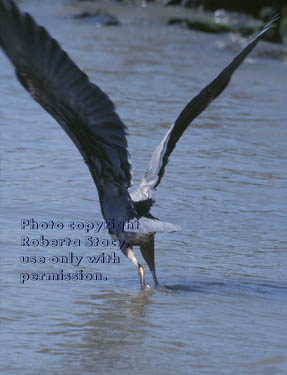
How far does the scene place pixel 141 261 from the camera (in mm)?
5410

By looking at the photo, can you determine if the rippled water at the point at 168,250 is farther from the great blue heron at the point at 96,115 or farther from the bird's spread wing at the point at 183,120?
the bird's spread wing at the point at 183,120

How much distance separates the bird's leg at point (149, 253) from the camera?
4.88 m

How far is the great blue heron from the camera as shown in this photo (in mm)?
4143

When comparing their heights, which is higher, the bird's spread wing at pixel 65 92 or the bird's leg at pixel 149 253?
the bird's spread wing at pixel 65 92

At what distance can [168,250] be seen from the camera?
5605 mm

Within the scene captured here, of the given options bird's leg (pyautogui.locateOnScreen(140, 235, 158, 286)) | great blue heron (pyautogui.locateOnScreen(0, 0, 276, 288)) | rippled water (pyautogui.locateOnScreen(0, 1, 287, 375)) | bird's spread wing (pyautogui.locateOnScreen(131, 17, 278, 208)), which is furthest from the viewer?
bird's leg (pyautogui.locateOnScreen(140, 235, 158, 286))

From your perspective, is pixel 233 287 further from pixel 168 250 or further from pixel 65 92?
pixel 65 92

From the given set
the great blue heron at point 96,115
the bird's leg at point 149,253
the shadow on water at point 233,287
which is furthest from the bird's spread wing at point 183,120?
the shadow on water at point 233,287

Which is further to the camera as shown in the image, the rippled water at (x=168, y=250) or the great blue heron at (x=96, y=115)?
the great blue heron at (x=96, y=115)

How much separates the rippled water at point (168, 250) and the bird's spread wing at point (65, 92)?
0.74 m

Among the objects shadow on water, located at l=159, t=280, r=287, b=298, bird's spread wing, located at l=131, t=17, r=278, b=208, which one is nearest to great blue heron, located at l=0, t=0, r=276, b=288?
bird's spread wing, located at l=131, t=17, r=278, b=208

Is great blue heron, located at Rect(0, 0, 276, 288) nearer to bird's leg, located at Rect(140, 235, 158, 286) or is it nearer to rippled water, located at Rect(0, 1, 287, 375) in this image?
bird's leg, located at Rect(140, 235, 158, 286)

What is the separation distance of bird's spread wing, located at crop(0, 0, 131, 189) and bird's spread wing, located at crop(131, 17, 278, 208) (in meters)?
0.28

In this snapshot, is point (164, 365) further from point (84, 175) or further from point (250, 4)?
point (250, 4)
